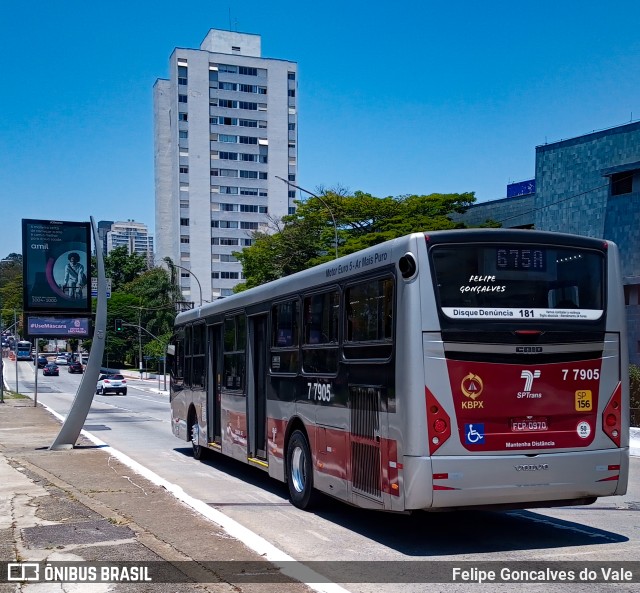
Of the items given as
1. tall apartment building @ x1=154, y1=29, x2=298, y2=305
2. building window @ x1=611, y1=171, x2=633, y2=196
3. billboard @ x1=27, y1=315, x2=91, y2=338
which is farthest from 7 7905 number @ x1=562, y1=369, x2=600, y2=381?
tall apartment building @ x1=154, y1=29, x2=298, y2=305

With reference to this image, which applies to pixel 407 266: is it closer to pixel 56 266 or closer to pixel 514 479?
pixel 514 479

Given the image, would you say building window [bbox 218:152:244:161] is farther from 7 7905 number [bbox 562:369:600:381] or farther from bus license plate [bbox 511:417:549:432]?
bus license plate [bbox 511:417:549:432]

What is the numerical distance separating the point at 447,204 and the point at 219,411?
41.5 metres

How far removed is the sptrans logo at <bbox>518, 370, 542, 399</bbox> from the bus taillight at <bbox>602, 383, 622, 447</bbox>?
35.0 inches

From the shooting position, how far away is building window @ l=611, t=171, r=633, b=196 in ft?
106

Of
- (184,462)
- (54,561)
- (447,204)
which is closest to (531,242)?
(54,561)

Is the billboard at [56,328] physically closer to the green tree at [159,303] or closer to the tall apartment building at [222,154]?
the green tree at [159,303]

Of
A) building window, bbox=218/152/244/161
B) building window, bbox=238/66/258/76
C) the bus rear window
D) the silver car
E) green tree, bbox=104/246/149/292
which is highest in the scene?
building window, bbox=238/66/258/76

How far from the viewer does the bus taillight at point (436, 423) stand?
26.1ft

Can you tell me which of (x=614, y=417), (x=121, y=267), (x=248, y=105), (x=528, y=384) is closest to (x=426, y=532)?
(x=528, y=384)

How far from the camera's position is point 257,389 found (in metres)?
13.2

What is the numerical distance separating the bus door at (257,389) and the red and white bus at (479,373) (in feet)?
10.5

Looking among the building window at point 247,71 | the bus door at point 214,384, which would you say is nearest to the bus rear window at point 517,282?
the bus door at point 214,384

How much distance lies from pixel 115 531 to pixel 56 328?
2932 centimetres
